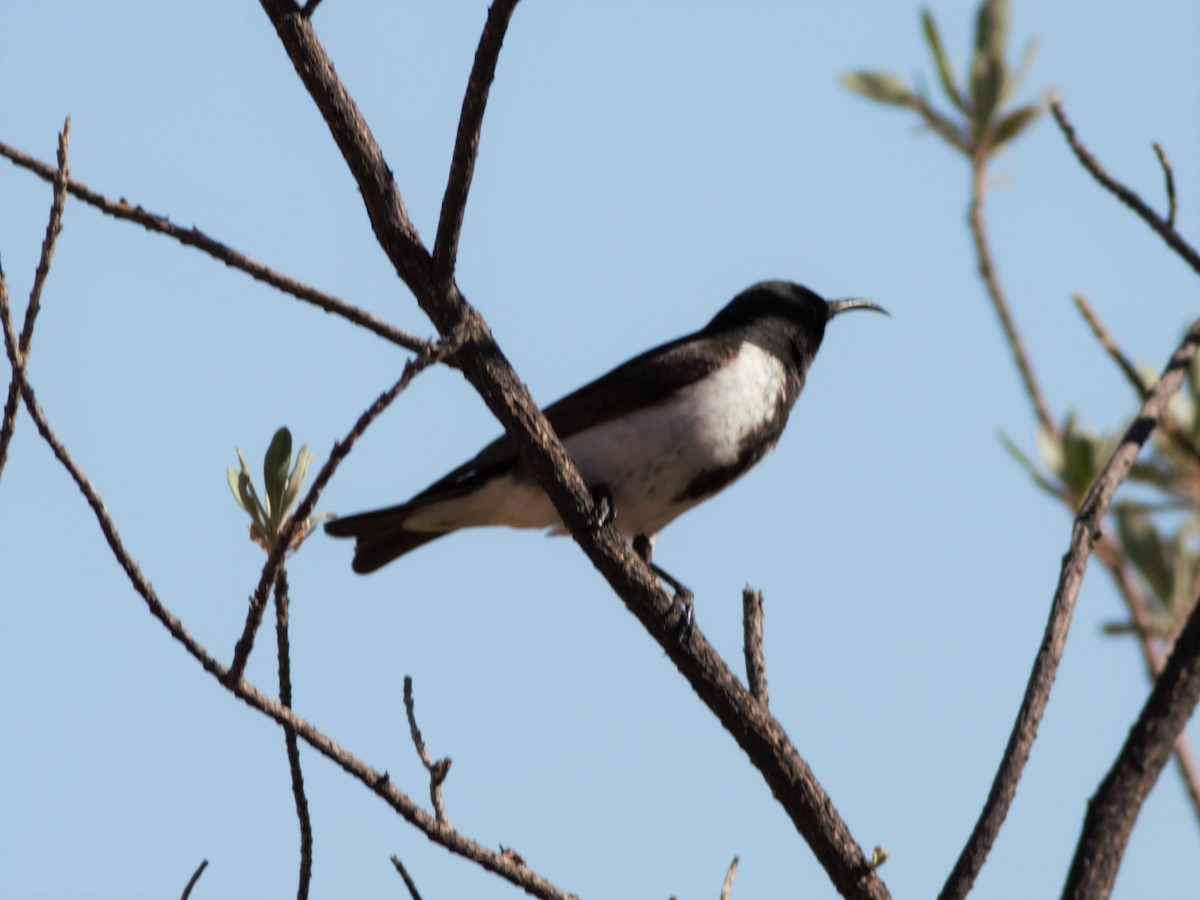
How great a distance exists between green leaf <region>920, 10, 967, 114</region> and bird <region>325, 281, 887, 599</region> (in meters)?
1.35

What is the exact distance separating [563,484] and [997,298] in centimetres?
137

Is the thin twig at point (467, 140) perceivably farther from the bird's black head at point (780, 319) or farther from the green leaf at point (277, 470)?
the bird's black head at point (780, 319)

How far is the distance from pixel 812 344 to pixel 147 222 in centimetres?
452

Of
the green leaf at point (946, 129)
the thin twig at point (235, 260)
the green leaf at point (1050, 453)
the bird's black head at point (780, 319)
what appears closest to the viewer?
the thin twig at point (235, 260)

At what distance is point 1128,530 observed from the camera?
13.2 feet

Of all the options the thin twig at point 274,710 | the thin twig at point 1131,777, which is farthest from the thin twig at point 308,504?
the thin twig at point 1131,777

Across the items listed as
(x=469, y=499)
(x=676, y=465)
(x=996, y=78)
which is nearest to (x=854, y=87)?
(x=996, y=78)

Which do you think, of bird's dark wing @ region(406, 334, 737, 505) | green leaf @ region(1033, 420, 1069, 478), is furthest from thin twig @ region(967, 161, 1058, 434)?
bird's dark wing @ region(406, 334, 737, 505)

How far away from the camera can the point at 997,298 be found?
173 inches

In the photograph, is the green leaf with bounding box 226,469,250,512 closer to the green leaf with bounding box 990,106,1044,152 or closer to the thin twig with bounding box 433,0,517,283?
the thin twig with bounding box 433,0,517,283

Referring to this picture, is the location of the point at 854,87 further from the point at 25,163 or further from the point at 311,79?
the point at 25,163

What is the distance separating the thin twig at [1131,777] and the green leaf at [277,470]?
1.67 m

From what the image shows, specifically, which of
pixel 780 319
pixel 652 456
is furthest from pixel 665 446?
pixel 780 319

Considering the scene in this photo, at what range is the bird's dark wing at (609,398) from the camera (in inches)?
235
